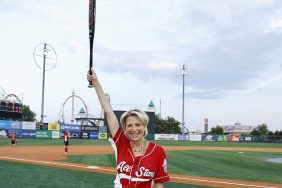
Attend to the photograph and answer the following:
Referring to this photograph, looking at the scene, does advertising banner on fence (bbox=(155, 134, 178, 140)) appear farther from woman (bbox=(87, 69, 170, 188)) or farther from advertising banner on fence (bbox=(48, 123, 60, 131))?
woman (bbox=(87, 69, 170, 188))

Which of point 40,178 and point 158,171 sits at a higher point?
point 158,171

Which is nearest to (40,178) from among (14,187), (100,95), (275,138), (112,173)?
(14,187)

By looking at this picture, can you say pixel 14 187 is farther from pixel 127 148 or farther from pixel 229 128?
pixel 229 128

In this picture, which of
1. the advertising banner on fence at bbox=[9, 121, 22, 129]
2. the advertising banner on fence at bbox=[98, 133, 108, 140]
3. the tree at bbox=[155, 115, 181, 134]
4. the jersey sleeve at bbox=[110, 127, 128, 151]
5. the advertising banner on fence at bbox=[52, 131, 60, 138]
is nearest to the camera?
the jersey sleeve at bbox=[110, 127, 128, 151]

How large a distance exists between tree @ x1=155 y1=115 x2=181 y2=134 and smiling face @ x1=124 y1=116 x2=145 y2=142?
98.5 m

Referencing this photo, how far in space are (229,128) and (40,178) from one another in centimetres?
17580

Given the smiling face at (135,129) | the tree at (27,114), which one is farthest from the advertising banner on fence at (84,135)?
the tree at (27,114)

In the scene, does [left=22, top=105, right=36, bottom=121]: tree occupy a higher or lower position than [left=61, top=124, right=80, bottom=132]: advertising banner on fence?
higher

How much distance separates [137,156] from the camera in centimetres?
329

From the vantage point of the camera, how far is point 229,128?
18100 cm

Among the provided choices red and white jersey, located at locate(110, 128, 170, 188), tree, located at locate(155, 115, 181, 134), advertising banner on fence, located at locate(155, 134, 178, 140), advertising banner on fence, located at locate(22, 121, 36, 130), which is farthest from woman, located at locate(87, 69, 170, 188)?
tree, located at locate(155, 115, 181, 134)

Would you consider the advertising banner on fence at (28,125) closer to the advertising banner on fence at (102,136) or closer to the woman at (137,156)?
the advertising banner on fence at (102,136)

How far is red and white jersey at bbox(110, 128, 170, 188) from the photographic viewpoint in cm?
323

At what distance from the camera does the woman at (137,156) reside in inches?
127
